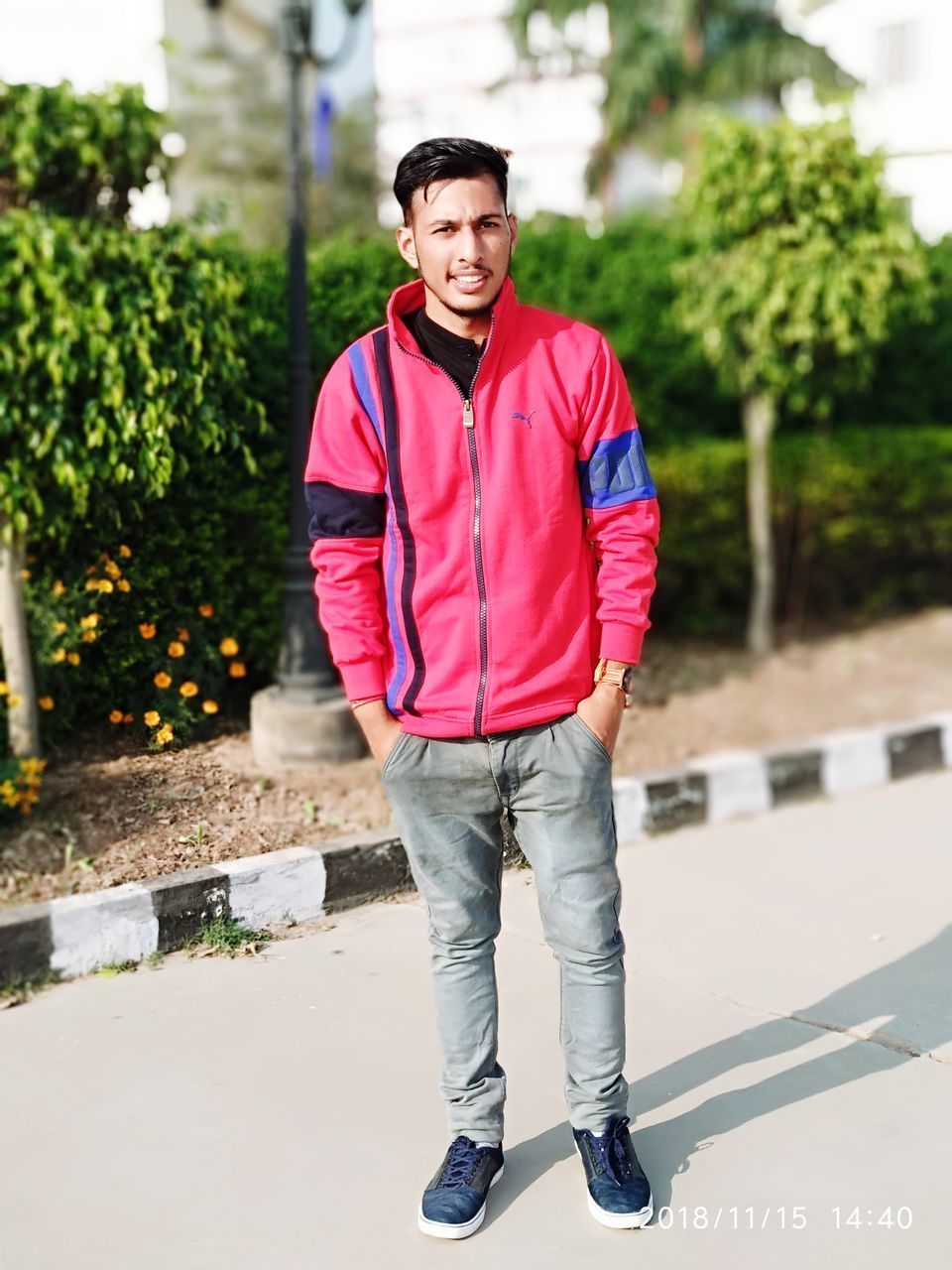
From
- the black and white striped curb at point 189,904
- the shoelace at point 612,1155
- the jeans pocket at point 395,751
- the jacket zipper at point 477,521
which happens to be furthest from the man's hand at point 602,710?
the black and white striped curb at point 189,904

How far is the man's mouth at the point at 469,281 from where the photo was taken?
8.12 ft

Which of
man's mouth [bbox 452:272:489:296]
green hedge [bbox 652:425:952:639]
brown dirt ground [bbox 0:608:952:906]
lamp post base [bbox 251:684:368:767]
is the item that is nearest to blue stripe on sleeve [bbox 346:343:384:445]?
man's mouth [bbox 452:272:489:296]

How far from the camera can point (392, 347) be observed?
2.57 metres

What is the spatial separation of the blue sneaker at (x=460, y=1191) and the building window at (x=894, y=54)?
2477 centimetres

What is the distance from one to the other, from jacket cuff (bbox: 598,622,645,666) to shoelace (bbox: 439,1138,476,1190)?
0.95 metres

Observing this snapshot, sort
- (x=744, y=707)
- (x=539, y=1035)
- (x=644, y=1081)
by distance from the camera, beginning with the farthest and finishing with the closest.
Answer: (x=744, y=707), (x=539, y=1035), (x=644, y=1081)

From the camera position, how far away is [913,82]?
23.8m

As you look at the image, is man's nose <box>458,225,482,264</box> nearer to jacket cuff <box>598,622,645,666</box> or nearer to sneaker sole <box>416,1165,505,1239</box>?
jacket cuff <box>598,622,645,666</box>

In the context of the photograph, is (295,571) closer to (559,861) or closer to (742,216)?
(559,861)

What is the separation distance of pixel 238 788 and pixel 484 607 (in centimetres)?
137

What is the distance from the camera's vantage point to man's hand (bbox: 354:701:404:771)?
8.48ft

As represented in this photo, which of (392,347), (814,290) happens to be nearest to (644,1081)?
(392,347)

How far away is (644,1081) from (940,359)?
6.70m

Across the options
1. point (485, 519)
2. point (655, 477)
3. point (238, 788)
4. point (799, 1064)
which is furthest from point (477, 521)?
point (655, 477)
